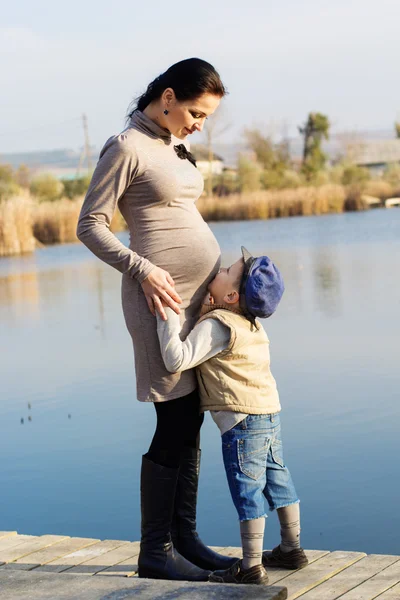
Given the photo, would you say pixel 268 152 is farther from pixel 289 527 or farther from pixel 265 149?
pixel 289 527

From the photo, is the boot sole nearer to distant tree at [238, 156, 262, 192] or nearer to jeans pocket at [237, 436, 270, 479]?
jeans pocket at [237, 436, 270, 479]

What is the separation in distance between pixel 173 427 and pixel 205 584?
0.66m

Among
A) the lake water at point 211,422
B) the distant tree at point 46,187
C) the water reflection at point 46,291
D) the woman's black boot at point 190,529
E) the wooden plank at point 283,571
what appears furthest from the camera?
the distant tree at point 46,187

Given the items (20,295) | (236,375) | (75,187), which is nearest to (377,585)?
(236,375)

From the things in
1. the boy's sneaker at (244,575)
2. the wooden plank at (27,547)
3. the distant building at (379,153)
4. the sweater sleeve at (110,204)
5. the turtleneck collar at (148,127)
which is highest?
the distant building at (379,153)

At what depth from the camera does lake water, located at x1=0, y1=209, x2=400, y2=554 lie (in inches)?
171

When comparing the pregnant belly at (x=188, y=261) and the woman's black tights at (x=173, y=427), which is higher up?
the pregnant belly at (x=188, y=261)

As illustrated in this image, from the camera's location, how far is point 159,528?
2951 mm

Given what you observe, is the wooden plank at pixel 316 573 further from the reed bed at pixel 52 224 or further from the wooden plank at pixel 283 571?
the reed bed at pixel 52 224

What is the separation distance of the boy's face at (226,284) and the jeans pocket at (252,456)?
1.30 feet

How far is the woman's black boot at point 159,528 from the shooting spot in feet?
9.59

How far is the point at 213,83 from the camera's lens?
2.79 meters

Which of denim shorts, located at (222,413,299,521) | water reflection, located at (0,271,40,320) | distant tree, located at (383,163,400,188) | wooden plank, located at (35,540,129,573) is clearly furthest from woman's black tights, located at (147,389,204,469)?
distant tree, located at (383,163,400,188)

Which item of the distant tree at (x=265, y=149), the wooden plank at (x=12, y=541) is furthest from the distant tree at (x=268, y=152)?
the wooden plank at (x=12, y=541)
